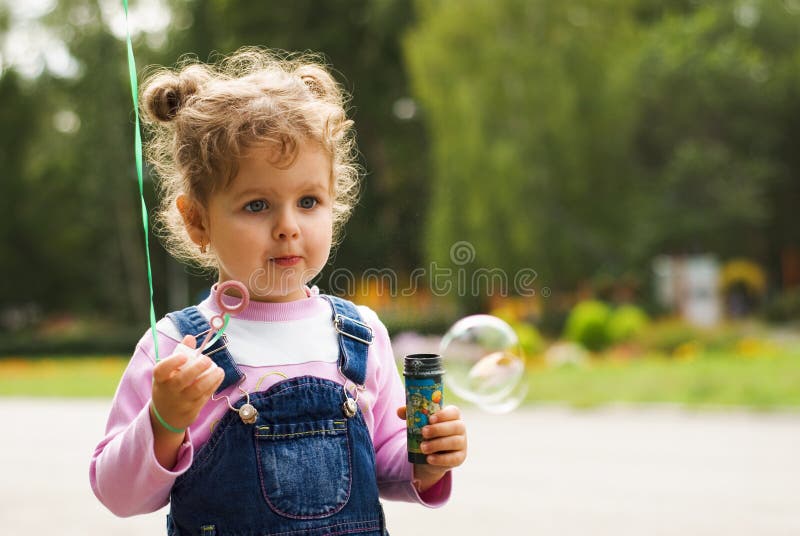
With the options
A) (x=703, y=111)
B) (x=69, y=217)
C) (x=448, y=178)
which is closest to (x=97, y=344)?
(x=69, y=217)

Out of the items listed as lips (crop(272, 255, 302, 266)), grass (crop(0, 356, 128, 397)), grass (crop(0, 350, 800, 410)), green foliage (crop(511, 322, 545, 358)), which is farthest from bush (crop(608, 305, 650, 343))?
lips (crop(272, 255, 302, 266))

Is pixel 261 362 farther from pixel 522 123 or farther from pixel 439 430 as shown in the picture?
pixel 522 123

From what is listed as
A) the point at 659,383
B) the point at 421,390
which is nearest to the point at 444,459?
the point at 421,390

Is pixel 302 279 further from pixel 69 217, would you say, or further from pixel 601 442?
pixel 69 217

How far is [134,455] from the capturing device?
5.01 ft

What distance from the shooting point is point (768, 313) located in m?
18.4

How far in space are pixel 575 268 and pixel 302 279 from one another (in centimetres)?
1489

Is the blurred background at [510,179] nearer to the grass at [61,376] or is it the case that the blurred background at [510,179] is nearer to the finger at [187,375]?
the grass at [61,376]

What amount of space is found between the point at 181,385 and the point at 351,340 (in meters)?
0.42

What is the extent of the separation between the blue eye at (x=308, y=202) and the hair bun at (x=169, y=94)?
305mm

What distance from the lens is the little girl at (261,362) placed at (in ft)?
5.27

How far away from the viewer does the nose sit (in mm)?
1621

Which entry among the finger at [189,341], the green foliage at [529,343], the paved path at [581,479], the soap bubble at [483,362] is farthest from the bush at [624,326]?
the finger at [189,341]

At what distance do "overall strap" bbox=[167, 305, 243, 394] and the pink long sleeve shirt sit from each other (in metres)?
0.02
